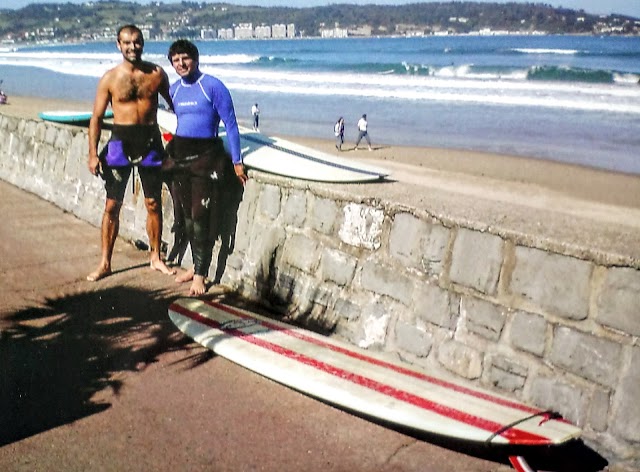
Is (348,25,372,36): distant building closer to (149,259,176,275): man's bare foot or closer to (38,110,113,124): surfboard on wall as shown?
(38,110,113,124): surfboard on wall

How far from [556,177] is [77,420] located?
10.9 meters

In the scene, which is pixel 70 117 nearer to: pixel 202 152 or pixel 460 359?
pixel 202 152

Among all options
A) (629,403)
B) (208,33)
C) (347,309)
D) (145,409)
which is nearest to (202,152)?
(347,309)

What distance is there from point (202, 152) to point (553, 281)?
2954 millimetres

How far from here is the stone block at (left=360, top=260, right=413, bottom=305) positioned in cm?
407

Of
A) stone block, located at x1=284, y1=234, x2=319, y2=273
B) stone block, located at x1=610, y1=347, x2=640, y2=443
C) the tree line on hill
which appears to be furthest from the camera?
the tree line on hill

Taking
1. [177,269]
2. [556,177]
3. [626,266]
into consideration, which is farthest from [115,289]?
[556,177]

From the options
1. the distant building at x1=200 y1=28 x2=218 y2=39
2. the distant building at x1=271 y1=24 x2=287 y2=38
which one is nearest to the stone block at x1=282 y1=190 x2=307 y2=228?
the distant building at x1=200 y1=28 x2=218 y2=39

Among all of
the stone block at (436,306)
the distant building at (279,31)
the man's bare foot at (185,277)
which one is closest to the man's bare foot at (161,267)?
the man's bare foot at (185,277)

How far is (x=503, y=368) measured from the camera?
3.56 meters

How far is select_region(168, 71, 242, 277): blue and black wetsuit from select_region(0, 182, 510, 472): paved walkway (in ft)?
2.28

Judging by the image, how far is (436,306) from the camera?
12.7 ft

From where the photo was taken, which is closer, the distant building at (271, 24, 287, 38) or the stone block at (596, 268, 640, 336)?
the stone block at (596, 268, 640, 336)

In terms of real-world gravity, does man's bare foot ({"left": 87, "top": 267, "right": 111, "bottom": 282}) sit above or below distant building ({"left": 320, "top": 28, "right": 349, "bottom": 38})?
below
